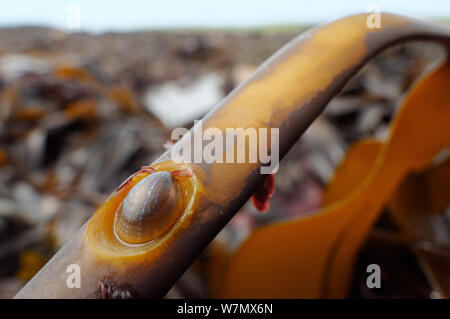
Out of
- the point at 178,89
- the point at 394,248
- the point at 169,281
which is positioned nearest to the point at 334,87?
the point at 169,281

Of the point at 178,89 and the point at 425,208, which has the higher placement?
the point at 178,89

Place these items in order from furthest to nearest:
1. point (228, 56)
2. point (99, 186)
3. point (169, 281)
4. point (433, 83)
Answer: point (228, 56) < point (99, 186) < point (433, 83) < point (169, 281)

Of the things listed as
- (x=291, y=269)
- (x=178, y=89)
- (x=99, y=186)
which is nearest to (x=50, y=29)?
(x=178, y=89)

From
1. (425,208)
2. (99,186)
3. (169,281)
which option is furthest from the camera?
(99,186)

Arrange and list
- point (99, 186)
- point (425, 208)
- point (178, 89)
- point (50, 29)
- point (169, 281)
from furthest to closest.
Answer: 1. point (50, 29)
2. point (178, 89)
3. point (99, 186)
4. point (425, 208)
5. point (169, 281)

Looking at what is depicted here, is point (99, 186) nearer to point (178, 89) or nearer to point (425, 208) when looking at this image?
point (425, 208)

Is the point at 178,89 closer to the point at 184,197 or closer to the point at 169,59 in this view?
the point at 169,59

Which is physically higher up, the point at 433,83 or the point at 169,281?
the point at 433,83
